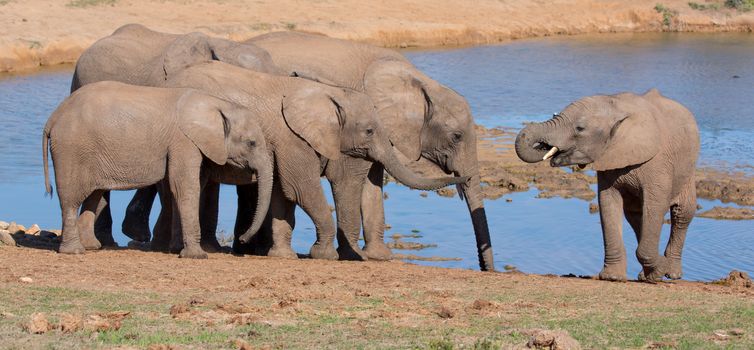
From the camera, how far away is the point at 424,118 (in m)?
14.5

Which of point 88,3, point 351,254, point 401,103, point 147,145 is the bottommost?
point 88,3

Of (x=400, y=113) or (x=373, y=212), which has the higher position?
(x=400, y=113)

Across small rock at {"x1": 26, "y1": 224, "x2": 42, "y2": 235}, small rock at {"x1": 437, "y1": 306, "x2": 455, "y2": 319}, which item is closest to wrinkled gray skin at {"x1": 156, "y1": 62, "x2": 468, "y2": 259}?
small rock at {"x1": 26, "y1": 224, "x2": 42, "y2": 235}

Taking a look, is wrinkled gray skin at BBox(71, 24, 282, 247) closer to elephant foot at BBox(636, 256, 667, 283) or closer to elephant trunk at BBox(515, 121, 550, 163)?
elephant trunk at BBox(515, 121, 550, 163)

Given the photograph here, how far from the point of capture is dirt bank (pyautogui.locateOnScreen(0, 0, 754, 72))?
31.0 meters

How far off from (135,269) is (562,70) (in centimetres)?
2307

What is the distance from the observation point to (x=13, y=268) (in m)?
11.4

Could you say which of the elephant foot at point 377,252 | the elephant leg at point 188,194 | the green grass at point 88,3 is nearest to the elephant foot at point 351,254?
the elephant foot at point 377,252

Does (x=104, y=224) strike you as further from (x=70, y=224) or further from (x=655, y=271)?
(x=655, y=271)

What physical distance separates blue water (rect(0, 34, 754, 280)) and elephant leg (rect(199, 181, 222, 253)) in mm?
1913

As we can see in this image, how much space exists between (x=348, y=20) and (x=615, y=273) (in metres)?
24.5

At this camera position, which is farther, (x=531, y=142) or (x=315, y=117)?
(x=315, y=117)

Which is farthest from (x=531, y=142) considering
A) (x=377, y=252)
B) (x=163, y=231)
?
(x=163, y=231)

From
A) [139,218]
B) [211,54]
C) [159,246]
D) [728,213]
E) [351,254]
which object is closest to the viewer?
[159,246]
